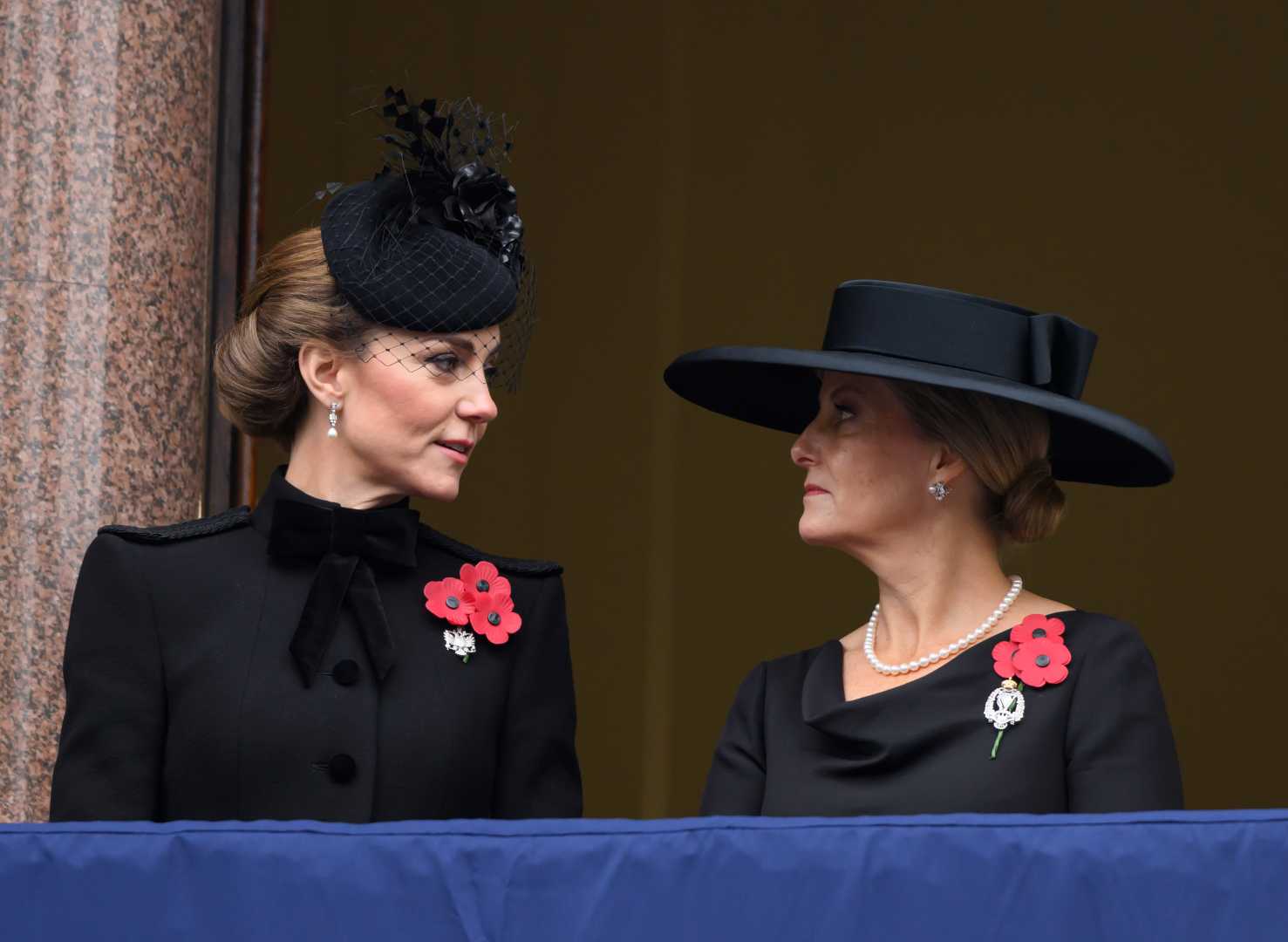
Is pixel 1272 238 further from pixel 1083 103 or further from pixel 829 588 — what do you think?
pixel 829 588

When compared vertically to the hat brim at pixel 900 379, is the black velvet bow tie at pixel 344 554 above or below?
below

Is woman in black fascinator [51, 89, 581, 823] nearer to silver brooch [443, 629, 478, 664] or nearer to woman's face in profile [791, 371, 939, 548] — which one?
silver brooch [443, 629, 478, 664]

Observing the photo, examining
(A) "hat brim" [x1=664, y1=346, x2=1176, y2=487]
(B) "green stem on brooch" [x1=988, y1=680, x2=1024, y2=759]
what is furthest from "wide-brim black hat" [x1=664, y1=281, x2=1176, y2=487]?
(B) "green stem on brooch" [x1=988, y1=680, x2=1024, y2=759]

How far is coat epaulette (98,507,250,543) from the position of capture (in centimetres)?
280

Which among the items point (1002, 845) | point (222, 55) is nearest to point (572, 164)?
point (222, 55)

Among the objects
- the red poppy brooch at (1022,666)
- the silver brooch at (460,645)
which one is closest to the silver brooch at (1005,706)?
the red poppy brooch at (1022,666)

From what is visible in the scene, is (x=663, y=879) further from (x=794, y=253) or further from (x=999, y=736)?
(x=794, y=253)

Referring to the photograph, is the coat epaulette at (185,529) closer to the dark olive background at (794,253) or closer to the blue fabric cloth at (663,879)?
the blue fabric cloth at (663,879)

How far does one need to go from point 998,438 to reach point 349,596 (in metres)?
0.97

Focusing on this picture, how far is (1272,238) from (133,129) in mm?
4419

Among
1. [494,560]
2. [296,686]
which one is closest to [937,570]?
[494,560]

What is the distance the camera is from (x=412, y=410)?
2.84 metres

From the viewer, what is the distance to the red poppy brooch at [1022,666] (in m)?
2.69

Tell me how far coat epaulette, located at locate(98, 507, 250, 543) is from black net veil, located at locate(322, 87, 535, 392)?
0.31m
